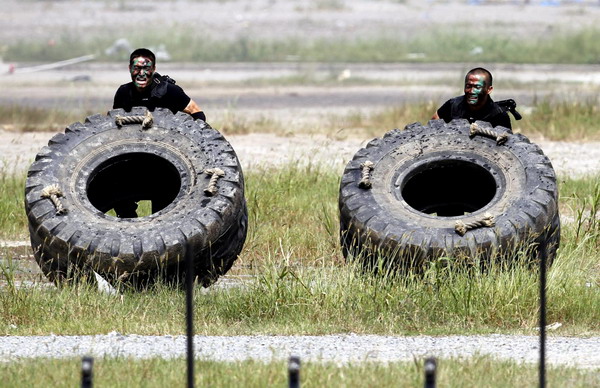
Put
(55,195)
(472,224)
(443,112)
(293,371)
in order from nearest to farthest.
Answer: (293,371)
(472,224)
(55,195)
(443,112)

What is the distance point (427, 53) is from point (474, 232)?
29.1 meters

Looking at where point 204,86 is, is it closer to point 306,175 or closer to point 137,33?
point 137,33

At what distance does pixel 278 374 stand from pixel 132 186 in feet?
14.9

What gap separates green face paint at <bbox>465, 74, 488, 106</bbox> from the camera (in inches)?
458

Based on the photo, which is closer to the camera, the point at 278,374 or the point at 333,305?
the point at 278,374

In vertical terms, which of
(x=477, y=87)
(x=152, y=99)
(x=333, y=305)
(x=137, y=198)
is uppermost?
(x=477, y=87)

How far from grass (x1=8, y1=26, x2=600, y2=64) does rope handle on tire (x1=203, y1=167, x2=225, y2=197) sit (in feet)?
84.7

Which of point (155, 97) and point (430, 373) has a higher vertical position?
point (155, 97)

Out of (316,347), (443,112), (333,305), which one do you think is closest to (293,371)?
(316,347)

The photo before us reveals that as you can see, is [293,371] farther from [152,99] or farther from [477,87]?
[152,99]

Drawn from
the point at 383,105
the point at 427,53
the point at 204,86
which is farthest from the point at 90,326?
the point at 427,53

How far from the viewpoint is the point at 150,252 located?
33.1 feet

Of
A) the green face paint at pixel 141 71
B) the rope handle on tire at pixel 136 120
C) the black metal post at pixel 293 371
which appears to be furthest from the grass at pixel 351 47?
the black metal post at pixel 293 371

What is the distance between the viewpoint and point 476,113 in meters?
12.1
